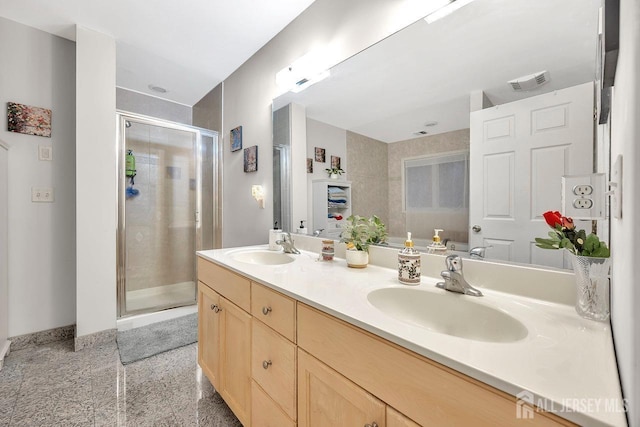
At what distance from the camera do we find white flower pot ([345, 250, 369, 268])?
129 centimetres

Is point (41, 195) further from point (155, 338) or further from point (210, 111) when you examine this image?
point (210, 111)

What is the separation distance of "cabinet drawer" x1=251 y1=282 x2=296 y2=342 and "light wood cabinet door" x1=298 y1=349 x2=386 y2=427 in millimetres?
92

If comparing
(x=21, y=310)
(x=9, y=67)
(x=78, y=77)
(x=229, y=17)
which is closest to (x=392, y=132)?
(x=229, y=17)

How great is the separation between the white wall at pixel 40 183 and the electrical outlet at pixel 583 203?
3.11 m

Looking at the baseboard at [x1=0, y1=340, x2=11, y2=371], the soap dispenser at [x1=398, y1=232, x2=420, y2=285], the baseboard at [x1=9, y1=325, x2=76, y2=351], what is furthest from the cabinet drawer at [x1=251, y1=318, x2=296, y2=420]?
the baseboard at [x1=9, y1=325, x2=76, y2=351]

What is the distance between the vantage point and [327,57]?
1.63 metres

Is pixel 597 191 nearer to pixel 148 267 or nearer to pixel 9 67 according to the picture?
pixel 148 267

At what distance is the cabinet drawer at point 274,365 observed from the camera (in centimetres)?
92

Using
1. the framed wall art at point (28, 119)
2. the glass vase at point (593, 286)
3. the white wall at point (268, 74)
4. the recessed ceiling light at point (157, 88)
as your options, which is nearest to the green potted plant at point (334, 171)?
the white wall at point (268, 74)

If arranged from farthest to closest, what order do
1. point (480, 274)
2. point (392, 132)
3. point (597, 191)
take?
point (392, 132), point (480, 274), point (597, 191)

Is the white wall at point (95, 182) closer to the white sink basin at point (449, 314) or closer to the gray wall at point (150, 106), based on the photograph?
the gray wall at point (150, 106)

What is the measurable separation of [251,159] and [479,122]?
1.78m

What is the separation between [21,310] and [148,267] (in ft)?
2.88

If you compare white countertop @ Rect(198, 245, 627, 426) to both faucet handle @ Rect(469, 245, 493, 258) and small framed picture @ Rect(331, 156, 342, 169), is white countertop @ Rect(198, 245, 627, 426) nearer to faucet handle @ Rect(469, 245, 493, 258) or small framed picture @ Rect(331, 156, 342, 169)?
faucet handle @ Rect(469, 245, 493, 258)
